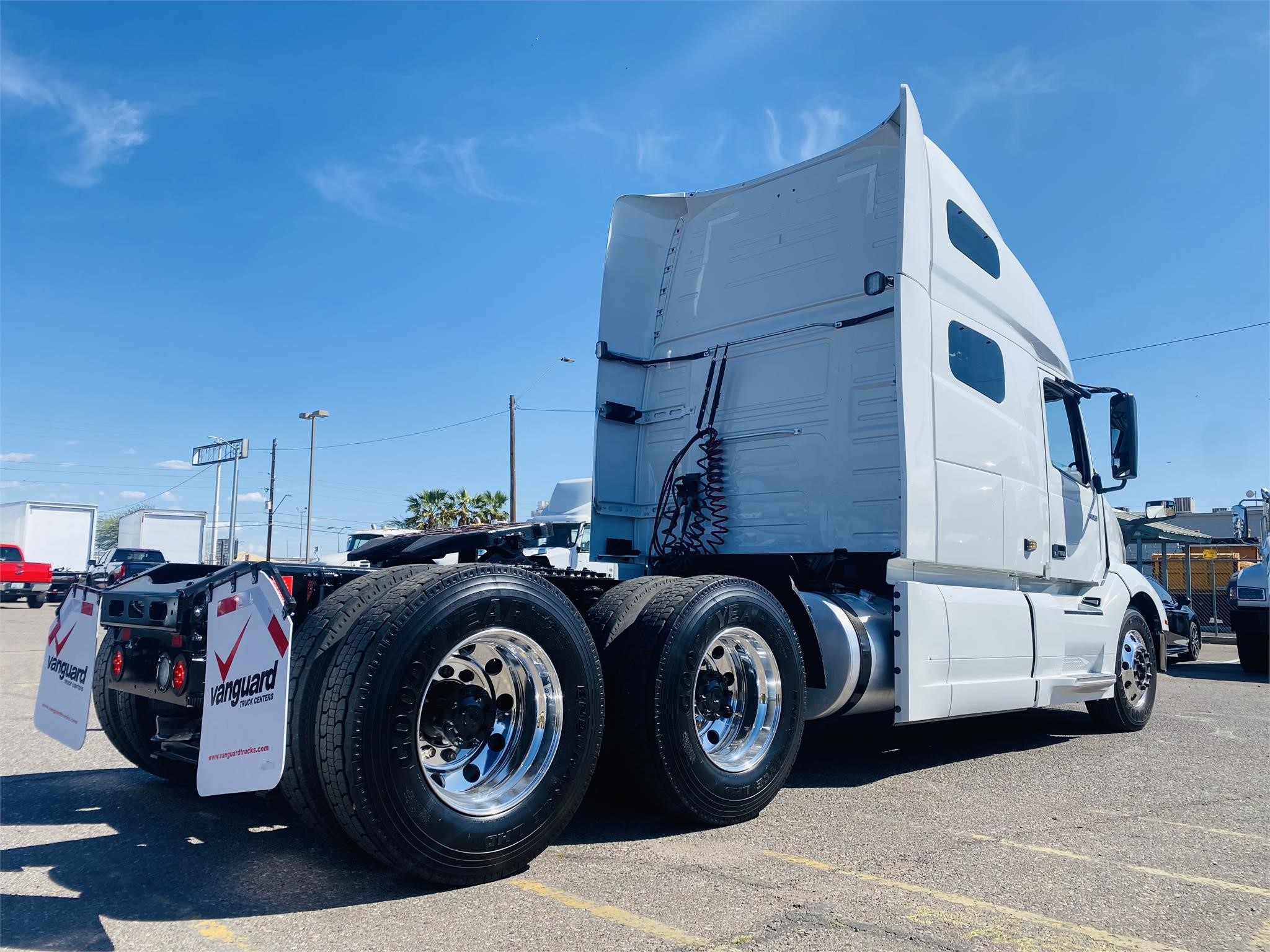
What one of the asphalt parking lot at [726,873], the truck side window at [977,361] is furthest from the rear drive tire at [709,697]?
the truck side window at [977,361]

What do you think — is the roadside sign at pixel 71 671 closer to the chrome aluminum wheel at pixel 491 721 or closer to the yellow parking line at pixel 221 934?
the yellow parking line at pixel 221 934

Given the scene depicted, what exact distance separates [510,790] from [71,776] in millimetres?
3106

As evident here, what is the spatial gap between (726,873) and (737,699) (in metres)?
1.03

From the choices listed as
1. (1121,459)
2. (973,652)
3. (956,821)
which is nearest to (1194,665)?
(1121,459)

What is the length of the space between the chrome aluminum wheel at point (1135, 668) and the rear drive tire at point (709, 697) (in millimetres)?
3998

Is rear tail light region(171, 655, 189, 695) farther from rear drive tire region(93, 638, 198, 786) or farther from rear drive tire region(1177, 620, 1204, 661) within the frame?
rear drive tire region(1177, 620, 1204, 661)

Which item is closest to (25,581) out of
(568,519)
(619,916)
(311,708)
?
(568,519)

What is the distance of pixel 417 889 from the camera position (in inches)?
129

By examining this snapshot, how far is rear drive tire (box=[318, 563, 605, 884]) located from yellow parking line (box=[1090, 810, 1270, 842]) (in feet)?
9.13

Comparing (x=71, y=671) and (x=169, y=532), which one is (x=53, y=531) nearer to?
(x=169, y=532)

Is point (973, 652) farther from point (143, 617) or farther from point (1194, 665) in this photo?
point (1194, 665)

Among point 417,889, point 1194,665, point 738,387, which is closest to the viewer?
point 417,889

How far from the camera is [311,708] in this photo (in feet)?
10.4

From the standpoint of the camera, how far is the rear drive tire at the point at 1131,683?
729 cm
